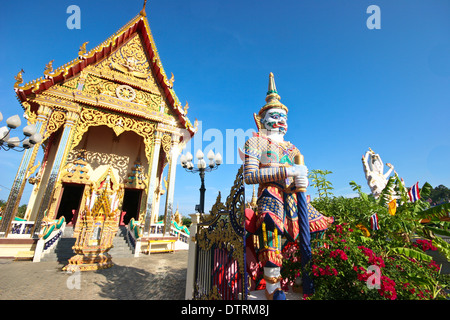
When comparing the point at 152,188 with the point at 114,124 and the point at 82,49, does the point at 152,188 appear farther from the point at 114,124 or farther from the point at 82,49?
the point at 82,49

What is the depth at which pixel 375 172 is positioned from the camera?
10312mm

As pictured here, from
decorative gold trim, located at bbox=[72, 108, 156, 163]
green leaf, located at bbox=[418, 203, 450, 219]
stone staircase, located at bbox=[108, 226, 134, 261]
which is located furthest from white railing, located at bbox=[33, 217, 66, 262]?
green leaf, located at bbox=[418, 203, 450, 219]

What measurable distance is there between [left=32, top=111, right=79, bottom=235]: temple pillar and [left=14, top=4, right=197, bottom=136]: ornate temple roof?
3.86 ft

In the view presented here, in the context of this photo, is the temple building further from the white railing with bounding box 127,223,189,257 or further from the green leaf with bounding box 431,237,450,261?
the green leaf with bounding box 431,237,450,261

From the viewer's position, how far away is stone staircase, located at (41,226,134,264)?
23.2 ft

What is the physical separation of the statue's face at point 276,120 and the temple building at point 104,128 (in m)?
6.65

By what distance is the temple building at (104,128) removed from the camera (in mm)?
8406

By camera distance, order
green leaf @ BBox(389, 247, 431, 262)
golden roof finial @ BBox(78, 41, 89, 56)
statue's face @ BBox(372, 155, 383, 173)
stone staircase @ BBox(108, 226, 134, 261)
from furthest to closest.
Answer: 1. statue's face @ BBox(372, 155, 383, 173)
2. golden roof finial @ BBox(78, 41, 89, 56)
3. stone staircase @ BBox(108, 226, 134, 261)
4. green leaf @ BBox(389, 247, 431, 262)

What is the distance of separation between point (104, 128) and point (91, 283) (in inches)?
411

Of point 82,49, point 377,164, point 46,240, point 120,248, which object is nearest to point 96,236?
point 46,240

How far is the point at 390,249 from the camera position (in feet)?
10.7
